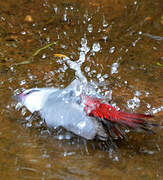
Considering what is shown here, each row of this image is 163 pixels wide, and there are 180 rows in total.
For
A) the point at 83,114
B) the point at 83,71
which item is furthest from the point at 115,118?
the point at 83,71

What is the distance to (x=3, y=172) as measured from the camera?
5.54 ft

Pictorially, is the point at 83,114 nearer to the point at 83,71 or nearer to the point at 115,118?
the point at 115,118

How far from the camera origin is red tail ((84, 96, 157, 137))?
6.00 ft

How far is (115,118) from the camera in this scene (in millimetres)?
1865

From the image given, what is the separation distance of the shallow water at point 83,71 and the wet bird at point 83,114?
0.34 feet

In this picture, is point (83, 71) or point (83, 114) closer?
point (83, 114)

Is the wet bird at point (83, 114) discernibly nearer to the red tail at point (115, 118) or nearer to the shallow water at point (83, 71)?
the red tail at point (115, 118)

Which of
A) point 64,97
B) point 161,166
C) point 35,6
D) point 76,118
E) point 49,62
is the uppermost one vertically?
point 35,6

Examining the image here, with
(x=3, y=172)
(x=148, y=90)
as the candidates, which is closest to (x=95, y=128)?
(x=3, y=172)

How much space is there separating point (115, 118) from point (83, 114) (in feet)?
0.67

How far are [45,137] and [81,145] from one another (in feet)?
0.82

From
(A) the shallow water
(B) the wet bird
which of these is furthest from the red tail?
(A) the shallow water

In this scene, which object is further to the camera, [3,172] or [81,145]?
[81,145]

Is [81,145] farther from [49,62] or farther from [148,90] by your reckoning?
[49,62]
